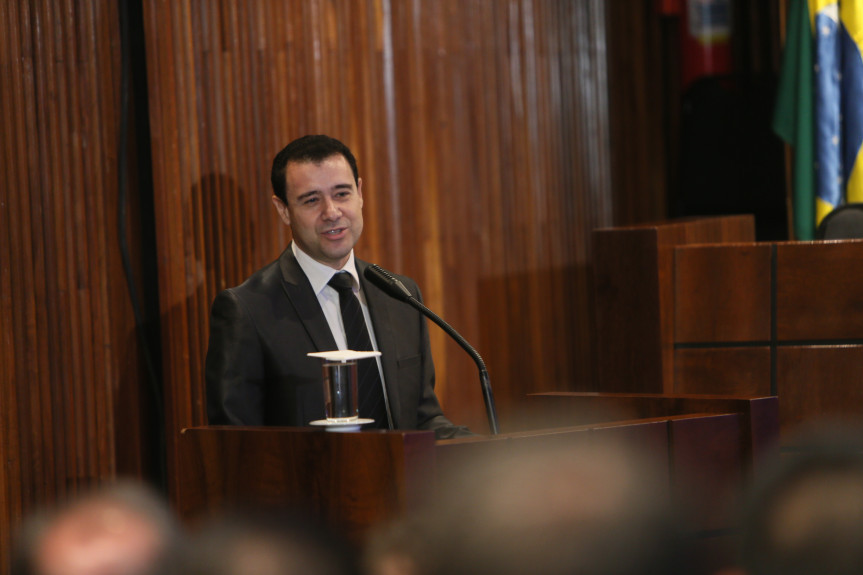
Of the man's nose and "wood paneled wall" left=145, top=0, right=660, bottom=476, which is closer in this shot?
the man's nose

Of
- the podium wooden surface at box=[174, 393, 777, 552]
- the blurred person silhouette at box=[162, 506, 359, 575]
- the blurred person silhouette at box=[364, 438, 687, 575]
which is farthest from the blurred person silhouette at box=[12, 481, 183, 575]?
the podium wooden surface at box=[174, 393, 777, 552]

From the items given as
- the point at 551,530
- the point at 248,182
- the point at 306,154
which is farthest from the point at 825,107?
the point at 551,530

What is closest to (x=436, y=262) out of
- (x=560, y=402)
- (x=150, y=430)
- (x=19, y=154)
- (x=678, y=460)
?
(x=150, y=430)

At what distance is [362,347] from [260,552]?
1.62m

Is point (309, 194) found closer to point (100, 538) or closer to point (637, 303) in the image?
point (637, 303)

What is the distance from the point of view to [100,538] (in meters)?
0.70

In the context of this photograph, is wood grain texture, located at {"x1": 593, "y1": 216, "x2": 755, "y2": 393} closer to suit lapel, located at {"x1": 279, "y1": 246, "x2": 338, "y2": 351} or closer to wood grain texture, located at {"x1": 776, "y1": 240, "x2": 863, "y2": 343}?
wood grain texture, located at {"x1": 776, "y1": 240, "x2": 863, "y2": 343}

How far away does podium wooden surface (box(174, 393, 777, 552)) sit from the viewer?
1299 mm

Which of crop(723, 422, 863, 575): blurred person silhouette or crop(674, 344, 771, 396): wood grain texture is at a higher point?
crop(723, 422, 863, 575): blurred person silhouette

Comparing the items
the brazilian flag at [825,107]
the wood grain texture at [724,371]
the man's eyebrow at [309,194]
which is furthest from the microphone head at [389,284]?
the brazilian flag at [825,107]

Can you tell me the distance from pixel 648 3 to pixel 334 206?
286 centimetres

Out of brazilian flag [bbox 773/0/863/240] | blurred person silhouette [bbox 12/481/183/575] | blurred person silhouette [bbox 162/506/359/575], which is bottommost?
blurred person silhouette [bbox 162/506/359/575]

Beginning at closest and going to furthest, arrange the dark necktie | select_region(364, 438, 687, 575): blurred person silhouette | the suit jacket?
select_region(364, 438, 687, 575): blurred person silhouette → the suit jacket → the dark necktie

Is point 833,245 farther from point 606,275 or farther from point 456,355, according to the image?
point 456,355
